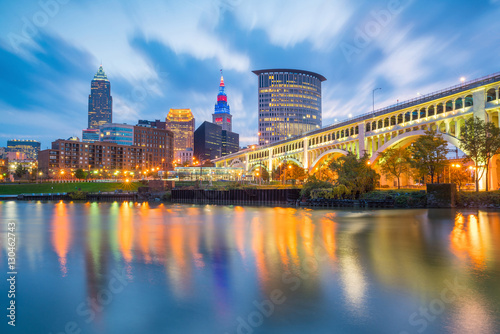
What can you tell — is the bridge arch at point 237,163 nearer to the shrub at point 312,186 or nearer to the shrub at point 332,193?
the shrub at point 312,186

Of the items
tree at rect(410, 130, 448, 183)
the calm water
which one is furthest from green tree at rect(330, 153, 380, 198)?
the calm water

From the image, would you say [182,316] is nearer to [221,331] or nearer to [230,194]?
[221,331]

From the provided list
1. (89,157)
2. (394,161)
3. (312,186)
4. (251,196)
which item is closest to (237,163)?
(89,157)

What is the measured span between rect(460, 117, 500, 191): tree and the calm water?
94.1ft

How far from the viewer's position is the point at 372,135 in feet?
226

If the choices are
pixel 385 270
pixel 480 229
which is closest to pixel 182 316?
pixel 385 270

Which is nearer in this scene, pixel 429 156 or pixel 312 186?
pixel 429 156

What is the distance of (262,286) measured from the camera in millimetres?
10469

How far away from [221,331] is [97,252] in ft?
38.5

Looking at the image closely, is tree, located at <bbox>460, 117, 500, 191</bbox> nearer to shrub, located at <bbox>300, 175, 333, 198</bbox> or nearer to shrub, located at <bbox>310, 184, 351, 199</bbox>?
shrub, located at <bbox>310, 184, 351, 199</bbox>

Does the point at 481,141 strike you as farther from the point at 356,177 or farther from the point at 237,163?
the point at 237,163

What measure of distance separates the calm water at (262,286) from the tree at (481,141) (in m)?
28.7

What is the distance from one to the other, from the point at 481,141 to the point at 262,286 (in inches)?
1746

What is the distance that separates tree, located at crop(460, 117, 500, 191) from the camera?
40.8 meters
